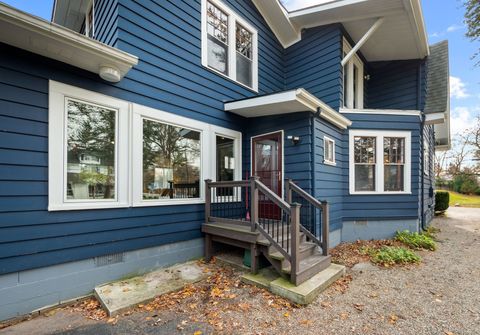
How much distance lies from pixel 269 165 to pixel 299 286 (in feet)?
9.56

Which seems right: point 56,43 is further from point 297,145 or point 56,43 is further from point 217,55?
point 297,145

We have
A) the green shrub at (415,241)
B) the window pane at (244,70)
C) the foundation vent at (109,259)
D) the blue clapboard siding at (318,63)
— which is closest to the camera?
the foundation vent at (109,259)

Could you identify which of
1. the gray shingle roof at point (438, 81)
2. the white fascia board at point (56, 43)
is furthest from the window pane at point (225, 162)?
the gray shingle roof at point (438, 81)

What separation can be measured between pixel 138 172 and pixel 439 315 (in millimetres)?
4560

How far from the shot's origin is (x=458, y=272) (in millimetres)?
4320

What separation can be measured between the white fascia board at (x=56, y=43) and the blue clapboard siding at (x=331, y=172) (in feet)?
12.3

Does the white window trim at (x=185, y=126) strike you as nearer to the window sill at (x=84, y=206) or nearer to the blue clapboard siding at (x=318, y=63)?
the window sill at (x=84, y=206)

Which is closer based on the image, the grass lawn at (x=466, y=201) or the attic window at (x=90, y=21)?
the attic window at (x=90, y=21)

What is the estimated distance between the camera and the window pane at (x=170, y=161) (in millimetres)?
4250

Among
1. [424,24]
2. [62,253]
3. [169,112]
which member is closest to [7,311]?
[62,253]

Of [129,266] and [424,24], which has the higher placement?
[424,24]

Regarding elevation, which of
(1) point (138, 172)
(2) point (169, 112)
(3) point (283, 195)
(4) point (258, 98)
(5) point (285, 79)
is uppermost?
(5) point (285, 79)

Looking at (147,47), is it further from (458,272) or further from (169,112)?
(458,272)

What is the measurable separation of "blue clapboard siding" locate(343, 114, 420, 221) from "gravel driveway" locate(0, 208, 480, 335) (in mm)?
2498
